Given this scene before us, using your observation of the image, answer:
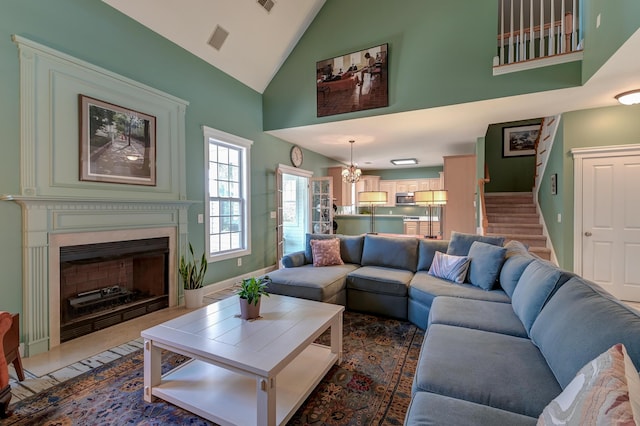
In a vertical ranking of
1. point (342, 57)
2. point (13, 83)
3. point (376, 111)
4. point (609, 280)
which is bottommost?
point (609, 280)

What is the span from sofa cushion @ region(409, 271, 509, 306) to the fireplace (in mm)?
2961

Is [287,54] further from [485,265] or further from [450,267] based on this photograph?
[485,265]

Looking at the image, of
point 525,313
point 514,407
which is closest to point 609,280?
point 525,313

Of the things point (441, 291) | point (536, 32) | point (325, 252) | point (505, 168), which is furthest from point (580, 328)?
point (505, 168)

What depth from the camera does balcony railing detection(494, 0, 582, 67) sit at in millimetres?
3482

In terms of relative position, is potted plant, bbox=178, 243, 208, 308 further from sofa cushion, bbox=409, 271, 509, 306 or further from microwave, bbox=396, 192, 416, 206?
microwave, bbox=396, 192, 416, 206

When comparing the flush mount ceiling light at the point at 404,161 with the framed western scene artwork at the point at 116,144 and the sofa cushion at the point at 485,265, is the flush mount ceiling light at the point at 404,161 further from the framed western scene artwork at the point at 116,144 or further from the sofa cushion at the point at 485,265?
the framed western scene artwork at the point at 116,144

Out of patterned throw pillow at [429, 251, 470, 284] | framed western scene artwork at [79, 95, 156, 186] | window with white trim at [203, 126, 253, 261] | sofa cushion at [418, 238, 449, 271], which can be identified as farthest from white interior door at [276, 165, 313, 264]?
patterned throw pillow at [429, 251, 470, 284]

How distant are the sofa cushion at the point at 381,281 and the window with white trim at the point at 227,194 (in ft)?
6.96

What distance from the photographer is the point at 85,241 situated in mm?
2812

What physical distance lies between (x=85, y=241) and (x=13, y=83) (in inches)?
55.9

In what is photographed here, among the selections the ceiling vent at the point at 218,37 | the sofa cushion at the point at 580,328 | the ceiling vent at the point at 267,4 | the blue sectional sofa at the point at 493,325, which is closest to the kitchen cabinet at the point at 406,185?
the blue sectional sofa at the point at 493,325

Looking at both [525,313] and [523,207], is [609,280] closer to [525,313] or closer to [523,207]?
[523,207]

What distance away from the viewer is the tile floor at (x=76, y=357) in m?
2.07
